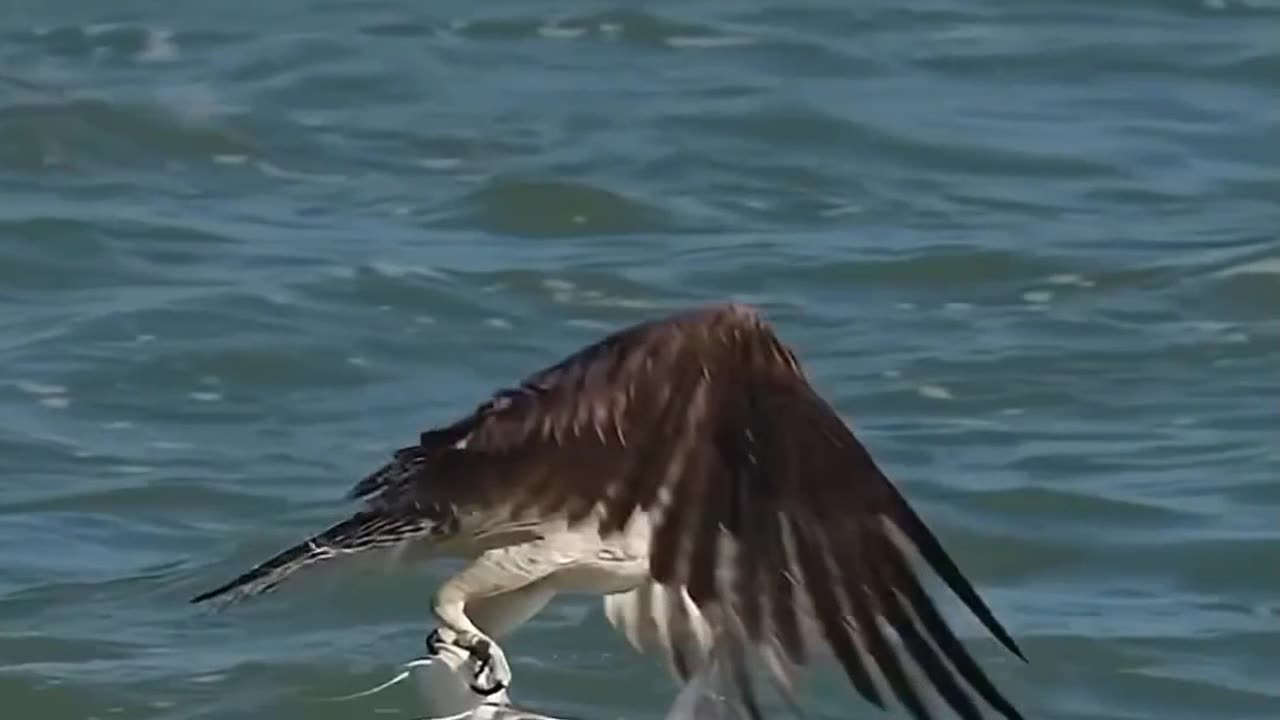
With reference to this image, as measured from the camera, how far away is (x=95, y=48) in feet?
34.9

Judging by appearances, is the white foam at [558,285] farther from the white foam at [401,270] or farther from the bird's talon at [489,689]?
the bird's talon at [489,689]

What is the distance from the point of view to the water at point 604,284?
6.15 m

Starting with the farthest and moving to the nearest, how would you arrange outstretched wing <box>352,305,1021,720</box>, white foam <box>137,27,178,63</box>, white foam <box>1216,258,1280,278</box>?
1. white foam <box>137,27,178,63</box>
2. white foam <box>1216,258,1280,278</box>
3. outstretched wing <box>352,305,1021,720</box>

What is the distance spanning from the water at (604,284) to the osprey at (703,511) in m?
1.09

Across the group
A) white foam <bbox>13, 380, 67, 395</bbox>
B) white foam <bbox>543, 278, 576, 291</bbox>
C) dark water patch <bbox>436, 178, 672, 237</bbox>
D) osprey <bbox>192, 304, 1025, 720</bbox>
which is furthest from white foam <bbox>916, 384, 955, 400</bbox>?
osprey <bbox>192, 304, 1025, 720</bbox>

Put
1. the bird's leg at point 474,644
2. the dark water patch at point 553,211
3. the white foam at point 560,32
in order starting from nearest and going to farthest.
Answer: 1. the bird's leg at point 474,644
2. the dark water patch at point 553,211
3. the white foam at point 560,32

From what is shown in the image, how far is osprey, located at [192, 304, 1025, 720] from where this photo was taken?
3.48 metres

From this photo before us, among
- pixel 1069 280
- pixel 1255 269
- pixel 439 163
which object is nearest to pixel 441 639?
pixel 1069 280

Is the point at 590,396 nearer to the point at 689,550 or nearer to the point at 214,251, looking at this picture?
the point at 689,550

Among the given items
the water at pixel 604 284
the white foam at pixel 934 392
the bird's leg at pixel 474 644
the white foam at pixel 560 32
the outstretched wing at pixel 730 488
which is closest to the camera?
the outstretched wing at pixel 730 488

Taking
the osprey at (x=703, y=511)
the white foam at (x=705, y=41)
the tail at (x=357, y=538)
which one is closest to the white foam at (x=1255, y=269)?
the white foam at (x=705, y=41)

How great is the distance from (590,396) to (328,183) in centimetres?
578

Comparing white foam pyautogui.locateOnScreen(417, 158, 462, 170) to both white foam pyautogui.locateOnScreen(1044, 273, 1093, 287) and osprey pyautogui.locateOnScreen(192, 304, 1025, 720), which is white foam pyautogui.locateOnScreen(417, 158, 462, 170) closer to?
white foam pyautogui.locateOnScreen(1044, 273, 1093, 287)

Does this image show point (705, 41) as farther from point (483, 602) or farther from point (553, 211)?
point (483, 602)
